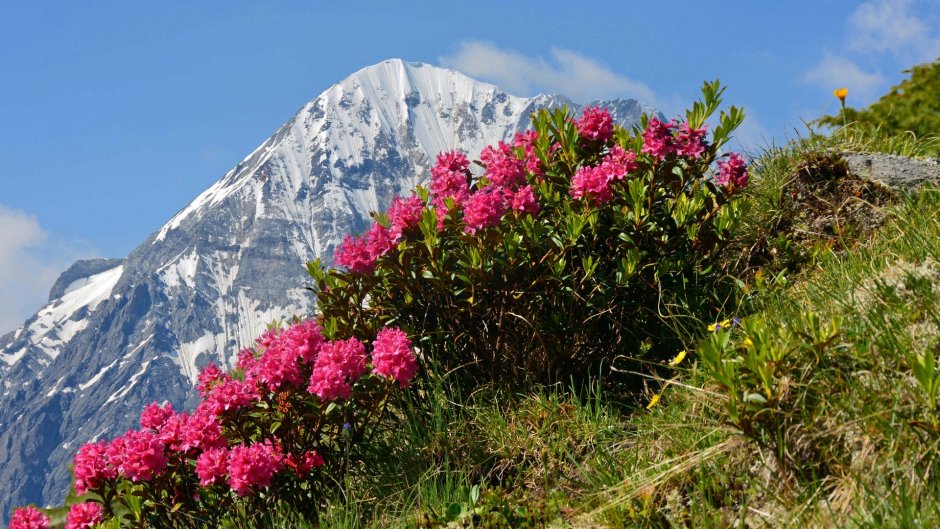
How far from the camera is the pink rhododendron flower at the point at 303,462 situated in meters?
4.31

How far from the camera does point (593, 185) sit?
14.9 ft

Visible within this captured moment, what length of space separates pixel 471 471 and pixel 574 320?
1.17 metres

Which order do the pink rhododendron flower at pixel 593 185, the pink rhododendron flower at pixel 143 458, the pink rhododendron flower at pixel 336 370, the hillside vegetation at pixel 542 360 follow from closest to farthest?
the hillside vegetation at pixel 542 360 → the pink rhododendron flower at pixel 336 370 → the pink rhododendron flower at pixel 143 458 → the pink rhododendron flower at pixel 593 185

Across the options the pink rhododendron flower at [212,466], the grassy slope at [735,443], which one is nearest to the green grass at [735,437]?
the grassy slope at [735,443]

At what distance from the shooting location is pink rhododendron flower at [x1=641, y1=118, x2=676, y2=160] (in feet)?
15.5

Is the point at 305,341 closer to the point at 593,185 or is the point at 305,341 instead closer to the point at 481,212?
the point at 481,212

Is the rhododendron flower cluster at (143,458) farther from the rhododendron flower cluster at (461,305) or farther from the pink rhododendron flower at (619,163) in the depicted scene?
the pink rhododendron flower at (619,163)

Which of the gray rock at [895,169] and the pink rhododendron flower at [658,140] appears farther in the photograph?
the gray rock at [895,169]

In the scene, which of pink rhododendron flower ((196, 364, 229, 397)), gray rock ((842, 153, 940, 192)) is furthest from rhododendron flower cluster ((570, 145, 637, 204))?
pink rhododendron flower ((196, 364, 229, 397))

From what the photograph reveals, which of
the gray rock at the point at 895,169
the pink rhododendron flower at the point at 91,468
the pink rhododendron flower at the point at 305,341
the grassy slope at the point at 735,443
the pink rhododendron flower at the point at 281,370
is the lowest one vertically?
the grassy slope at the point at 735,443

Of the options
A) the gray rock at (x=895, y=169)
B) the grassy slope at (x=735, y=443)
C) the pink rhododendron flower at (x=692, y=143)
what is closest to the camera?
the grassy slope at (x=735, y=443)

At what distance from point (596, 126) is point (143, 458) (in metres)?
3.50

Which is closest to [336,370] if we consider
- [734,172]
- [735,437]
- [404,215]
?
[404,215]

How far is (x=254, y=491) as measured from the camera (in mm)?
4188
